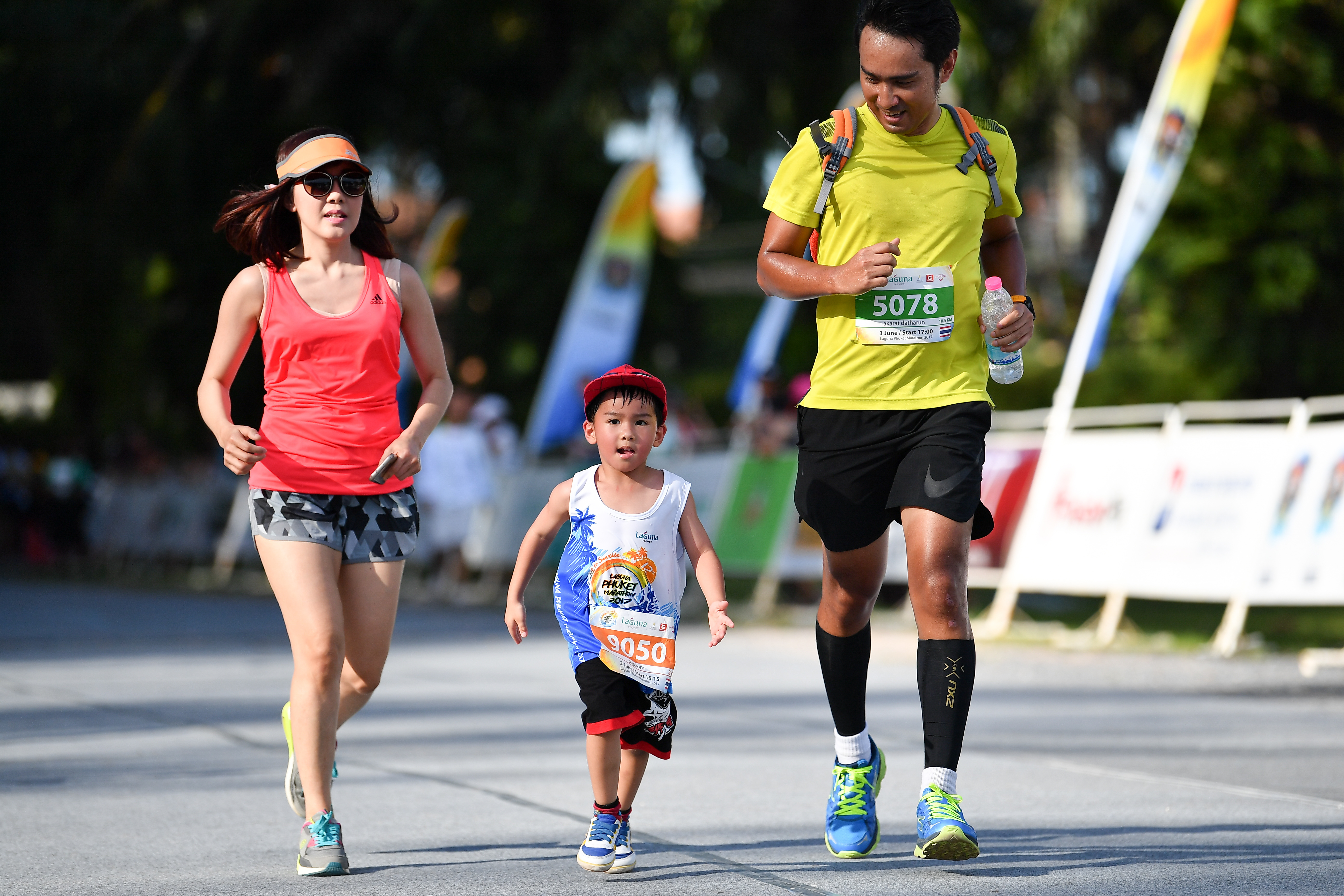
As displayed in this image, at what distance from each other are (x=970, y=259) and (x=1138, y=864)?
5.44 feet

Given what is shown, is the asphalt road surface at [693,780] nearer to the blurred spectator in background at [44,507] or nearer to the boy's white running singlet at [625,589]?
the boy's white running singlet at [625,589]

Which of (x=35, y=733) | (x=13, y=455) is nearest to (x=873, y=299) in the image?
(x=35, y=733)

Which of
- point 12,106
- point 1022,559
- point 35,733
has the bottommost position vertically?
point 35,733

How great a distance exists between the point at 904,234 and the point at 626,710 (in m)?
1.45

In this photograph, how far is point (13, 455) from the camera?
109 feet

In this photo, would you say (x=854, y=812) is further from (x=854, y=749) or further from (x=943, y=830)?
(x=943, y=830)

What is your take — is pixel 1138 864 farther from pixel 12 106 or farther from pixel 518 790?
pixel 12 106

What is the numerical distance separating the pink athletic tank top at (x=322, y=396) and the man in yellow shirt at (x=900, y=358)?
1.11 metres

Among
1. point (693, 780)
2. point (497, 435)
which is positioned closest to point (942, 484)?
point (693, 780)

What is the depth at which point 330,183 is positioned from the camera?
4.94 meters

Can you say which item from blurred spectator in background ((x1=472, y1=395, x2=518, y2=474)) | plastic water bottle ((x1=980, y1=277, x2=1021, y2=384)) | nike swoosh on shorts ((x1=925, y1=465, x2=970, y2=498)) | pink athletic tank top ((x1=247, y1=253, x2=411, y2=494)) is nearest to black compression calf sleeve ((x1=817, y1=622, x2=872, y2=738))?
nike swoosh on shorts ((x1=925, y1=465, x2=970, y2=498))

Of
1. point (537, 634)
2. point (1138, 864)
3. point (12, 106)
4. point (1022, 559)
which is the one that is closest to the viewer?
point (1138, 864)

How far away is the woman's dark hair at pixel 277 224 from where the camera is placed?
4988 mm

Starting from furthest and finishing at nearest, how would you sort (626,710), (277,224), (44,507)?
(44,507) → (277,224) → (626,710)
